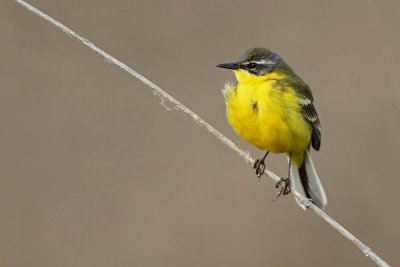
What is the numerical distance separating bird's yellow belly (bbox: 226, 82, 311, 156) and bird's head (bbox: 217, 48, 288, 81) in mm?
227

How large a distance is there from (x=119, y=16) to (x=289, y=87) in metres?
Answer: 6.60

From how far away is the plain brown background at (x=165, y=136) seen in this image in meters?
10.9

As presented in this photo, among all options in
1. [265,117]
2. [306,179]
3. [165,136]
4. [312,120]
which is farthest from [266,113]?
[165,136]

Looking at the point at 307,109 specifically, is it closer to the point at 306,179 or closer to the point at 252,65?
the point at 252,65

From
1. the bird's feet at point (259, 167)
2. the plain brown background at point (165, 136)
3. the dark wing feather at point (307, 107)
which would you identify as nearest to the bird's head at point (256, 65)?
the dark wing feather at point (307, 107)

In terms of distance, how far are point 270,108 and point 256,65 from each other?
56 cm

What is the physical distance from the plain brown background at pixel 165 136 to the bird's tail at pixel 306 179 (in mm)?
2537

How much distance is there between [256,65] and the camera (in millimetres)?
7574

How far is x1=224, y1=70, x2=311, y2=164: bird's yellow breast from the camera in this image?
7156 mm

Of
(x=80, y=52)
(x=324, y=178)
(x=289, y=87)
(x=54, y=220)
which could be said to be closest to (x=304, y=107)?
(x=289, y=87)

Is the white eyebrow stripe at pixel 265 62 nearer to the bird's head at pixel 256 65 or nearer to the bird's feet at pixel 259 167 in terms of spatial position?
the bird's head at pixel 256 65

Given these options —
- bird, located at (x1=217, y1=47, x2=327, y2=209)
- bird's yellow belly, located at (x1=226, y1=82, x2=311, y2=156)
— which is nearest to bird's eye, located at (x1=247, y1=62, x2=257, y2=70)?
bird, located at (x1=217, y1=47, x2=327, y2=209)

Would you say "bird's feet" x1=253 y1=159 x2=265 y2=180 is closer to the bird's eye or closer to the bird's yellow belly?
the bird's yellow belly

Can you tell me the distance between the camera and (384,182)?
11227 mm
